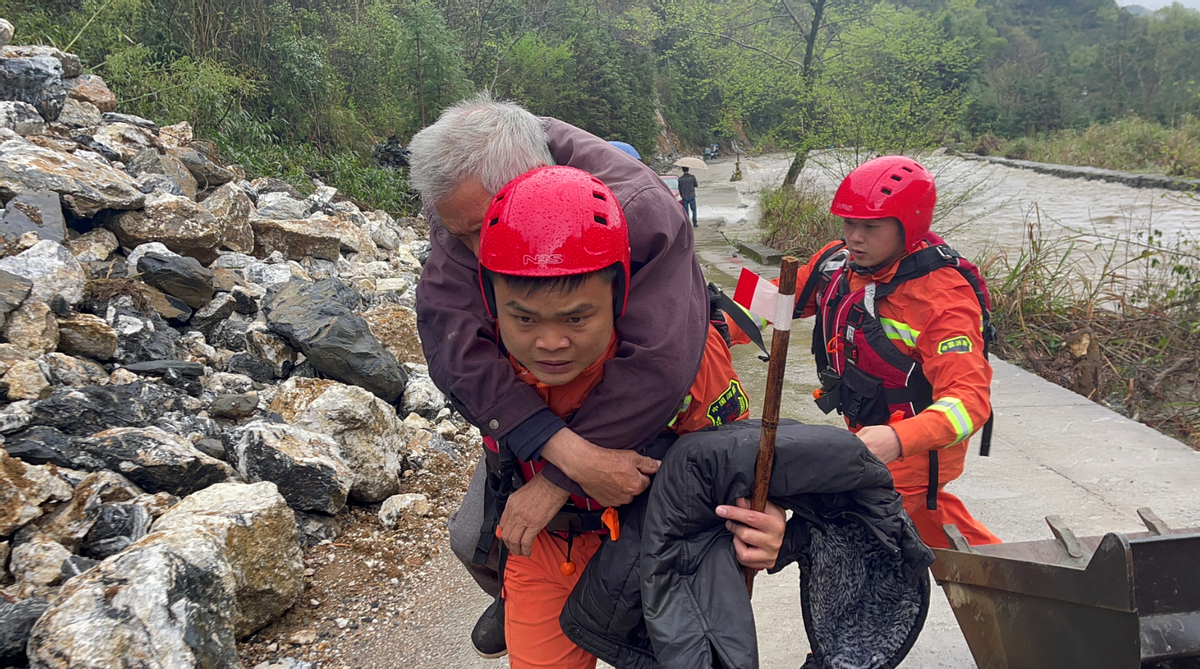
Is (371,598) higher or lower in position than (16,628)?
lower

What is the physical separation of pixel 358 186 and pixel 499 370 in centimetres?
1090

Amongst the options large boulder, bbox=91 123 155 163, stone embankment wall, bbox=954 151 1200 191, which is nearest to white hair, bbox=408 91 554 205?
large boulder, bbox=91 123 155 163

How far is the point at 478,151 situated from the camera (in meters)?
1.73

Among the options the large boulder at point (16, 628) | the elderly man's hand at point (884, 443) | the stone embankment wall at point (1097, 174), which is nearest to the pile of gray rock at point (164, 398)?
the large boulder at point (16, 628)

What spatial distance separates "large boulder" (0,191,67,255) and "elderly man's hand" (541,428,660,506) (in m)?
4.60

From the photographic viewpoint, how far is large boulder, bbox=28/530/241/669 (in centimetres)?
205

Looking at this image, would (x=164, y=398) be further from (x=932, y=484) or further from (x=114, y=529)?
(x=932, y=484)

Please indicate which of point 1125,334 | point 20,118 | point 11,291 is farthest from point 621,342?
point 20,118

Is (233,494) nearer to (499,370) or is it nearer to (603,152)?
(499,370)

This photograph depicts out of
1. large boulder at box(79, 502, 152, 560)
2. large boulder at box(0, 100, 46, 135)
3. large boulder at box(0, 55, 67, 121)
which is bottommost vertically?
large boulder at box(79, 502, 152, 560)

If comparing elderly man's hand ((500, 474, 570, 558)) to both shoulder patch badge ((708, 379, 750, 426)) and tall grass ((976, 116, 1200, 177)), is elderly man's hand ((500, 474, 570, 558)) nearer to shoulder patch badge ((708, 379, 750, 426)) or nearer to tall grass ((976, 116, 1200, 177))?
shoulder patch badge ((708, 379, 750, 426))

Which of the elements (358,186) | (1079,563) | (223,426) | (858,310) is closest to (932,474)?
(858,310)

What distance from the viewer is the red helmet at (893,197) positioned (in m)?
2.70

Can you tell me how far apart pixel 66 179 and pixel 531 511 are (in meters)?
5.29
